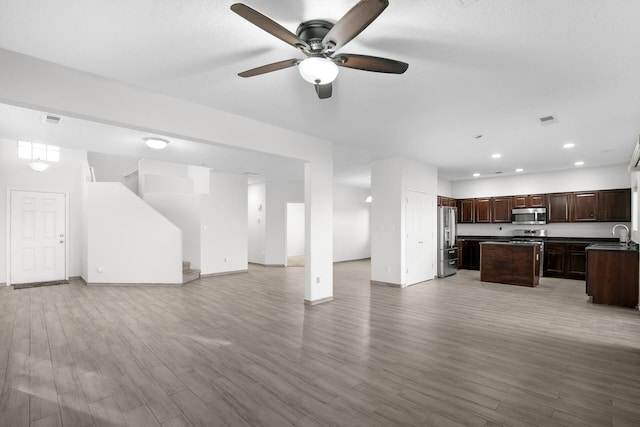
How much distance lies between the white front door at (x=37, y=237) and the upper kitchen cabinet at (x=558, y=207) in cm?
1204

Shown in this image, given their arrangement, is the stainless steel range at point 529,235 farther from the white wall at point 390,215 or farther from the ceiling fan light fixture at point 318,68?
the ceiling fan light fixture at point 318,68

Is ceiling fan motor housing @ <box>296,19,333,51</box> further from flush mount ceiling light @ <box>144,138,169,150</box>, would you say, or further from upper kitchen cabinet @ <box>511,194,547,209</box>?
upper kitchen cabinet @ <box>511,194,547,209</box>

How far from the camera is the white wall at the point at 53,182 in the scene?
6375 millimetres

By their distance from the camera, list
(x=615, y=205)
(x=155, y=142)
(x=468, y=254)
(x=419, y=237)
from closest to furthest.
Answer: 1. (x=155, y=142)
2. (x=419, y=237)
3. (x=615, y=205)
4. (x=468, y=254)

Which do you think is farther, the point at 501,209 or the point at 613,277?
the point at 501,209

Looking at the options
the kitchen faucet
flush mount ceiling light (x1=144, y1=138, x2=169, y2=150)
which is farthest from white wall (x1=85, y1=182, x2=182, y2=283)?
the kitchen faucet

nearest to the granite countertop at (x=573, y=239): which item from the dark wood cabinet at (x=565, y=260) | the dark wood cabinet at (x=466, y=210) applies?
the dark wood cabinet at (x=565, y=260)

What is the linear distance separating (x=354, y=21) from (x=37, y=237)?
27.2 feet

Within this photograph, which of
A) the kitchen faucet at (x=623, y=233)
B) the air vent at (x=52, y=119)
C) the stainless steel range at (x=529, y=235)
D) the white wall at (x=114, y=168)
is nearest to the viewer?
the air vent at (x=52, y=119)

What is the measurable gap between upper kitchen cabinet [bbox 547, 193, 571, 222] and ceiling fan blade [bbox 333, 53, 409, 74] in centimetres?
814

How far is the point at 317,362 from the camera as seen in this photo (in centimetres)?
299

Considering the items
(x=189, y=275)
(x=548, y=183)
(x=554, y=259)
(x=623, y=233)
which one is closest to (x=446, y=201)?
(x=548, y=183)

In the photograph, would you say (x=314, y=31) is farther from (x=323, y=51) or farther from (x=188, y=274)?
(x=188, y=274)

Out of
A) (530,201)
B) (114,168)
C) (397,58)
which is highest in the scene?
(114,168)
